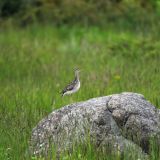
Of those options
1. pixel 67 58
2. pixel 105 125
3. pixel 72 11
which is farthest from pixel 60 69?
pixel 72 11

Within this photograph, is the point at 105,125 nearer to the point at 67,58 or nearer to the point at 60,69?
the point at 60,69

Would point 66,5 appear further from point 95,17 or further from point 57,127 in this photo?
point 57,127

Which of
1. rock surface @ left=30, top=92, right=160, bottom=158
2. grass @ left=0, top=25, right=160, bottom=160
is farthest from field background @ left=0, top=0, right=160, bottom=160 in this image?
rock surface @ left=30, top=92, right=160, bottom=158

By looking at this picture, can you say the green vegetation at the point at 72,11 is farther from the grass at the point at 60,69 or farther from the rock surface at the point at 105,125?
the rock surface at the point at 105,125

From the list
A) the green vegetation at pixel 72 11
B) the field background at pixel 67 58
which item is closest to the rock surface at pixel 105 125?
the field background at pixel 67 58

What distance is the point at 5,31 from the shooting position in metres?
17.2

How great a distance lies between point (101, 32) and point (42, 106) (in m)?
8.75

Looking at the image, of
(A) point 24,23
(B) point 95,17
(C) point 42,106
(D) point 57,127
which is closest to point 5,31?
(A) point 24,23

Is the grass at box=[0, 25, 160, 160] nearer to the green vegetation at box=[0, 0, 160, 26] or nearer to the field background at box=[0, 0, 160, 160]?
the field background at box=[0, 0, 160, 160]

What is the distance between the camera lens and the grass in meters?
8.33

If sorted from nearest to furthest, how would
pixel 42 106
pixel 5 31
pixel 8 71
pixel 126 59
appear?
1. pixel 42 106
2. pixel 8 71
3. pixel 126 59
4. pixel 5 31

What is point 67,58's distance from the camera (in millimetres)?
13867

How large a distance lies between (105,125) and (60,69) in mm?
5453

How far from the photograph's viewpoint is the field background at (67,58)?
8.48 m
